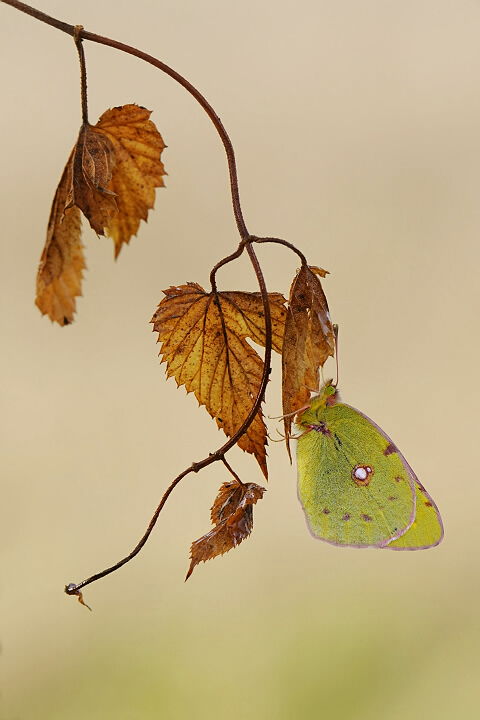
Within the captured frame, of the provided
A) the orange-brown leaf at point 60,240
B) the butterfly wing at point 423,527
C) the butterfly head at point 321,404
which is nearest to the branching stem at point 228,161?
the orange-brown leaf at point 60,240

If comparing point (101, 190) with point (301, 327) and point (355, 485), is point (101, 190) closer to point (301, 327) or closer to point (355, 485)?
point (301, 327)

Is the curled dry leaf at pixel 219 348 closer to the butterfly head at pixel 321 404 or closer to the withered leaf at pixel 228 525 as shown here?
the withered leaf at pixel 228 525

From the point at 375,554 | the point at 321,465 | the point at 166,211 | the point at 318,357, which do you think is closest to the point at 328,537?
the point at 321,465

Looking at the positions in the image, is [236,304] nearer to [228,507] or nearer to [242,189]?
[228,507]

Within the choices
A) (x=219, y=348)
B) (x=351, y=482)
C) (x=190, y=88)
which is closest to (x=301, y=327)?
(x=219, y=348)

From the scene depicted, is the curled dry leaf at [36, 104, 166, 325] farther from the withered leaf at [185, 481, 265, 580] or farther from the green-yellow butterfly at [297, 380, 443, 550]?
the green-yellow butterfly at [297, 380, 443, 550]

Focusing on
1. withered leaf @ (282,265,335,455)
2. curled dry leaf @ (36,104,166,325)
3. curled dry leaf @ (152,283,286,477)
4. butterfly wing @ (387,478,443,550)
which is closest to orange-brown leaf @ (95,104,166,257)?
curled dry leaf @ (36,104,166,325)
